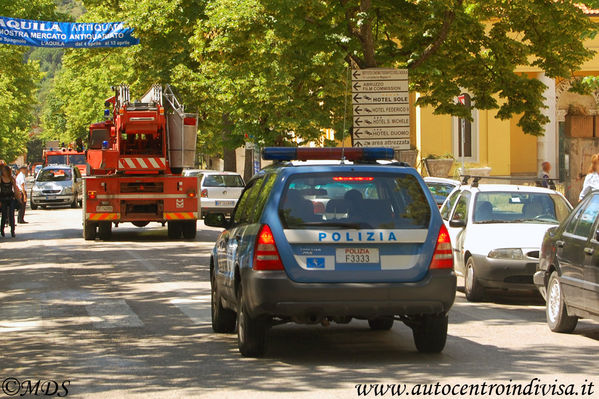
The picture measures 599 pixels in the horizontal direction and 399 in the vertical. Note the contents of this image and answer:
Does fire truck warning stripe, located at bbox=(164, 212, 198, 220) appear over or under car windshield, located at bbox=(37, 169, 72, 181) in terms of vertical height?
under

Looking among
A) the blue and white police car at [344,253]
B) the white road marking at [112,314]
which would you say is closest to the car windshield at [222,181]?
the white road marking at [112,314]

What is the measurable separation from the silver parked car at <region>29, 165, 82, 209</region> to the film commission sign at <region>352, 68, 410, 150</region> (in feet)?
107

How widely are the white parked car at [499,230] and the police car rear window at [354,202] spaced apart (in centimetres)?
486

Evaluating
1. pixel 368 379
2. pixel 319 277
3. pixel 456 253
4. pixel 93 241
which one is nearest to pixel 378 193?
pixel 319 277

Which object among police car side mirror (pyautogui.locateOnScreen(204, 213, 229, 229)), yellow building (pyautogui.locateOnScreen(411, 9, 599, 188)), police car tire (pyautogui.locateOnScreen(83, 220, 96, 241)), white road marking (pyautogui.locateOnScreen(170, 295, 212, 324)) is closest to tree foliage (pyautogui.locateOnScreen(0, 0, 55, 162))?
police car tire (pyautogui.locateOnScreen(83, 220, 96, 241))

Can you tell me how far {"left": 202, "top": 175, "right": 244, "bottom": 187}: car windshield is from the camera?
3541cm

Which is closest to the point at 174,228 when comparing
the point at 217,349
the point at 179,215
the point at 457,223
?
the point at 179,215

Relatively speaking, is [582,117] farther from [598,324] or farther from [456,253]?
[598,324]

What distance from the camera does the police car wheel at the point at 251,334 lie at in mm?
9095

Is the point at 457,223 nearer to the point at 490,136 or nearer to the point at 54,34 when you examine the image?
the point at 54,34

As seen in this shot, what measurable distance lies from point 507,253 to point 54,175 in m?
39.8

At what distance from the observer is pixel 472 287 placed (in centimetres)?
1401

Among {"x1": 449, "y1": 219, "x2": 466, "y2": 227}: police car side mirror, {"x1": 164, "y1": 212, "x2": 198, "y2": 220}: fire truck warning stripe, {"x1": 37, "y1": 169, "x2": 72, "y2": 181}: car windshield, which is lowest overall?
{"x1": 164, "y1": 212, "x2": 198, "y2": 220}: fire truck warning stripe

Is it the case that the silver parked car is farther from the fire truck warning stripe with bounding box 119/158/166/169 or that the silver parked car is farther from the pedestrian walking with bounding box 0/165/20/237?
the fire truck warning stripe with bounding box 119/158/166/169
